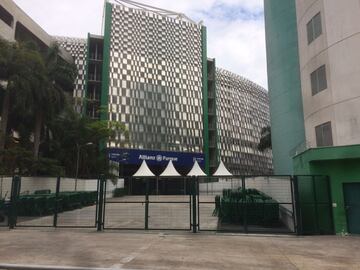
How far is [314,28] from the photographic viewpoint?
697 inches

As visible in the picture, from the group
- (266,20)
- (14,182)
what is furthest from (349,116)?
(266,20)

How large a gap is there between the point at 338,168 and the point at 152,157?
4904 centimetres

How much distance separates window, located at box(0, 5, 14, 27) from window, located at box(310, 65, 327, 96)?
4346 centimetres

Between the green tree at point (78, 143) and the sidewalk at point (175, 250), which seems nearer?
the sidewalk at point (175, 250)

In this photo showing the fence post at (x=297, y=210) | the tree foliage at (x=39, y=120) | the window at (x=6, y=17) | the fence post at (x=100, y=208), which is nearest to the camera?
the fence post at (x=297, y=210)

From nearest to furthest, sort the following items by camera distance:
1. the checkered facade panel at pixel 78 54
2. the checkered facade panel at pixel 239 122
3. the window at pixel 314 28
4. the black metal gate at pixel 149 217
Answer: the black metal gate at pixel 149 217, the window at pixel 314 28, the checkered facade panel at pixel 78 54, the checkered facade panel at pixel 239 122

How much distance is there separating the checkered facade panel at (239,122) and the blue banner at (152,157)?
46.9 m

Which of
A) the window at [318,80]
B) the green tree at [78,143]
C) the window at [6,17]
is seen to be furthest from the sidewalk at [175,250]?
the window at [6,17]

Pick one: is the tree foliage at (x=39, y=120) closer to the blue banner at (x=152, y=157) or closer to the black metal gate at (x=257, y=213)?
the blue banner at (x=152, y=157)

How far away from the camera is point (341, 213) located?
14.9 meters

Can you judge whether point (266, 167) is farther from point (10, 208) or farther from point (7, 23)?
point (10, 208)

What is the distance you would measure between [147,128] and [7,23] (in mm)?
30217

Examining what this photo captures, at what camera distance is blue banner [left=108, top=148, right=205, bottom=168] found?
2355 inches

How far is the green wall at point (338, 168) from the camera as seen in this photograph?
14.8 metres
